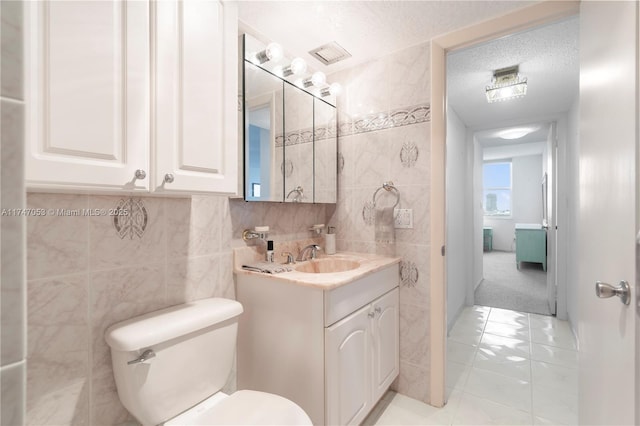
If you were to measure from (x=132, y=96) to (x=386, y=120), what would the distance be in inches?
57.1

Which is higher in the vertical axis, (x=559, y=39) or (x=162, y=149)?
(x=559, y=39)

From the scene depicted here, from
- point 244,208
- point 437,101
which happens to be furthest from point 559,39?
point 244,208

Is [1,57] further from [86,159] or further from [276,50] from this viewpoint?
[276,50]

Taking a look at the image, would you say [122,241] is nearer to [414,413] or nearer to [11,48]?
[11,48]

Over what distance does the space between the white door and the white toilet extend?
96 centimetres

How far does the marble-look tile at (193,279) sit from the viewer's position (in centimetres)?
126

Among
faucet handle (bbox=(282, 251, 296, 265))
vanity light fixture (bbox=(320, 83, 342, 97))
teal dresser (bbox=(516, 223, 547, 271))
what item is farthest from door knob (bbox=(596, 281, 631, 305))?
teal dresser (bbox=(516, 223, 547, 271))

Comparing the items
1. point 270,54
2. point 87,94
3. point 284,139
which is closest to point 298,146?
point 284,139

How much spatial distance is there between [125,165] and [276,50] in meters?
1.02

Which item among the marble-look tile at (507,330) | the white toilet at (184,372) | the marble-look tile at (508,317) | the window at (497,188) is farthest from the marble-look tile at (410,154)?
the window at (497,188)

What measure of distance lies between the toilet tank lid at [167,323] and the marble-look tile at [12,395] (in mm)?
749

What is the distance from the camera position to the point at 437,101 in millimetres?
1707

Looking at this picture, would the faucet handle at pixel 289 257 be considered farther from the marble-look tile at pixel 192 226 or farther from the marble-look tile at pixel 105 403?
the marble-look tile at pixel 105 403

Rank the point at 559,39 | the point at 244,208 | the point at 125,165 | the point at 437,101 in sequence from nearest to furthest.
→ the point at 125,165
the point at 244,208
the point at 437,101
the point at 559,39
